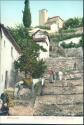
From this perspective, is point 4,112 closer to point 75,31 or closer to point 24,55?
point 24,55

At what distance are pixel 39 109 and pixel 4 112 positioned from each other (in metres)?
0.56

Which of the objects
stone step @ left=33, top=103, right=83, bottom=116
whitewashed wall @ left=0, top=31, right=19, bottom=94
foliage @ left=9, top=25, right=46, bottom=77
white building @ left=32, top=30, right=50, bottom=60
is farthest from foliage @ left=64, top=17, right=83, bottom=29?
stone step @ left=33, top=103, right=83, bottom=116

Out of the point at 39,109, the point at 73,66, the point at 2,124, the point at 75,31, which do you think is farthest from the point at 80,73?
the point at 75,31

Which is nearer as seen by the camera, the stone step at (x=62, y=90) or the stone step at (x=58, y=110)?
the stone step at (x=58, y=110)

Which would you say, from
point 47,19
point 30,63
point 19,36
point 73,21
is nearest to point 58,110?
point 30,63

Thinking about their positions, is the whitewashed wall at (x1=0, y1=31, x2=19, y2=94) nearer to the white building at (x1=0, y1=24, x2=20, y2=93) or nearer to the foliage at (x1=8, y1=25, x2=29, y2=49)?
the white building at (x1=0, y1=24, x2=20, y2=93)

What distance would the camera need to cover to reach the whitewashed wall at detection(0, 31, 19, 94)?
8331mm

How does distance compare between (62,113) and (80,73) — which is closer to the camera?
(62,113)

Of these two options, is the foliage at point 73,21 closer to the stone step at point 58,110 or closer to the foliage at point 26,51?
the foliage at point 26,51

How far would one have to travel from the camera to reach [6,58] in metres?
8.42

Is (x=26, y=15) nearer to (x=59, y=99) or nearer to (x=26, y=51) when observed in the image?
(x=26, y=51)

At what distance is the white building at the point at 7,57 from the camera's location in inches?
328

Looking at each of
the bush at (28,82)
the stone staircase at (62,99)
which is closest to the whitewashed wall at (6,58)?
the bush at (28,82)

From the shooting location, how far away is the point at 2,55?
329 inches
